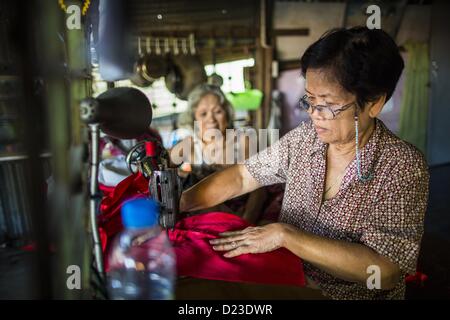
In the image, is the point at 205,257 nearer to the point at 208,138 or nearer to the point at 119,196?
the point at 119,196

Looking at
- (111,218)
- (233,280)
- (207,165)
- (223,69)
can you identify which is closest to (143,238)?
(111,218)

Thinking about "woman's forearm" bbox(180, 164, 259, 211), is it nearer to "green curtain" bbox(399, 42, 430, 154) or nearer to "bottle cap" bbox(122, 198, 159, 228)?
"bottle cap" bbox(122, 198, 159, 228)

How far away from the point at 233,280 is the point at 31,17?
783 millimetres

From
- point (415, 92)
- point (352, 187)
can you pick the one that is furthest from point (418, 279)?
point (415, 92)

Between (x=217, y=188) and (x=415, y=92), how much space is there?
588 centimetres

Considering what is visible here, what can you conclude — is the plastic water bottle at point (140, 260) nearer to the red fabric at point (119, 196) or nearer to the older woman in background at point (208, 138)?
the red fabric at point (119, 196)

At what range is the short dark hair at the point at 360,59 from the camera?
1189 mm

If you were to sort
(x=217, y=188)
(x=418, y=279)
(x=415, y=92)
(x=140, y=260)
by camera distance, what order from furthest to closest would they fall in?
(x=415, y=92) → (x=418, y=279) → (x=217, y=188) → (x=140, y=260)

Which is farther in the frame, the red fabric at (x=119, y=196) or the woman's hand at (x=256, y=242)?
the woman's hand at (x=256, y=242)

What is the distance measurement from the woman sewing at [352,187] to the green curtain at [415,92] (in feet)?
18.4

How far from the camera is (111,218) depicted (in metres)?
1.04

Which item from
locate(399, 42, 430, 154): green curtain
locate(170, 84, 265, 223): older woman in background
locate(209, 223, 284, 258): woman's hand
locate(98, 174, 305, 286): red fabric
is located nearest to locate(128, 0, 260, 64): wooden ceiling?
locate(170, 84, 265, 223): older woman in background

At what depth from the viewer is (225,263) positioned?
1082 mm

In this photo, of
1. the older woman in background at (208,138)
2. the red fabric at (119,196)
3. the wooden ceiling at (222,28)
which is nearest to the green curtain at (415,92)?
the wooden ceiling at (222,28)
